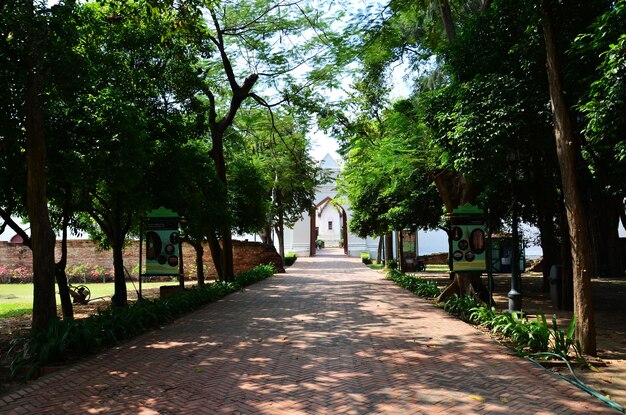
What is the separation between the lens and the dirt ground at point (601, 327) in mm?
5496

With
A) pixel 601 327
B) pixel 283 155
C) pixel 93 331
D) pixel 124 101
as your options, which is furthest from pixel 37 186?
pixel 283 155

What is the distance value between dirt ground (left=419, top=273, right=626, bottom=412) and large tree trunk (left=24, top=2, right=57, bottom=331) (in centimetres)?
722

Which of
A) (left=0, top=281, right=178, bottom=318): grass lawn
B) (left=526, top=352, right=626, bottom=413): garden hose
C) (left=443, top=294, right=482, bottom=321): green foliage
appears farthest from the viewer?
(left=0, top=281, right=178, bottom=318): grass lawn

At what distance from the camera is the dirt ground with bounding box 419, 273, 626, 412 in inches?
213

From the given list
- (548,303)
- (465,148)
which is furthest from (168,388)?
(548,303)

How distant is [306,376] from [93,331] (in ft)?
12.1

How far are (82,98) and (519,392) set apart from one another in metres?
8.50

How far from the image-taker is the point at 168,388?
539 cm

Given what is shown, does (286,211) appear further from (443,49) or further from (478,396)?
(478,396)

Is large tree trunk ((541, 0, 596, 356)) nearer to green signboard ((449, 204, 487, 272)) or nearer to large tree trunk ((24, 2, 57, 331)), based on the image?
green signboard ((449, 204, 487, 272))

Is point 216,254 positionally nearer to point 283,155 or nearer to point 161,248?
point 161,248

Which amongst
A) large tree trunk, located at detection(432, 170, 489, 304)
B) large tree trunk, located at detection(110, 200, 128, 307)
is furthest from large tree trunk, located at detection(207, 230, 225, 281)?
large tree trunk, located at detection(432, 170, 489, 304)

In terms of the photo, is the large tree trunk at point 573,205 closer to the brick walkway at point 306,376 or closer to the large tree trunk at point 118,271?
the brick walkway at point 306,376

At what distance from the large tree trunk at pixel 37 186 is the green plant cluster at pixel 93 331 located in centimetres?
39
